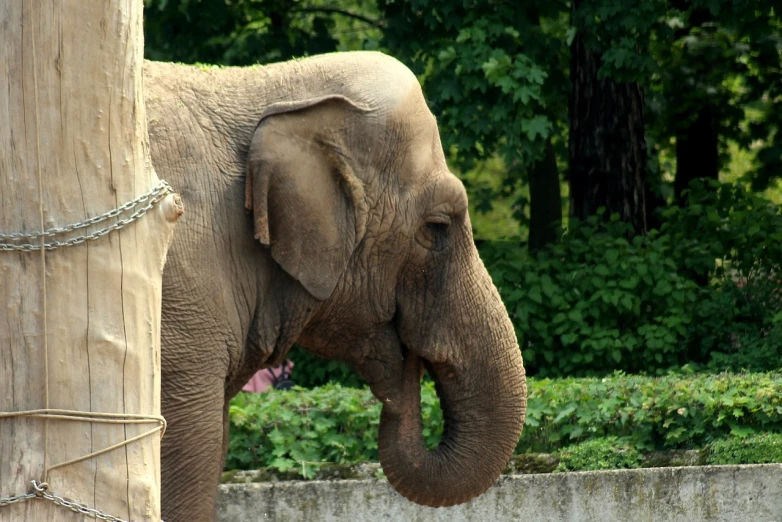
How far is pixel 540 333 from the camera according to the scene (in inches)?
403

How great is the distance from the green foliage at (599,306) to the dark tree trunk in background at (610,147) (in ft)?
2.93

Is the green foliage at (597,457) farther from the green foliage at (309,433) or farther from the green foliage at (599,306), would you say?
the green foliage at (599,306)

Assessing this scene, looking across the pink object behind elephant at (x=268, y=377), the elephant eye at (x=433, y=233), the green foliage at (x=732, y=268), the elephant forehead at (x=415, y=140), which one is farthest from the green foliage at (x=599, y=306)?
the elephant forehead at (x=415, y=140)

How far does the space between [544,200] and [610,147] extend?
1.00 metres

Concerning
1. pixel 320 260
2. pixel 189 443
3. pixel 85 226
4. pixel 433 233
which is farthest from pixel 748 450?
pixel 85 226

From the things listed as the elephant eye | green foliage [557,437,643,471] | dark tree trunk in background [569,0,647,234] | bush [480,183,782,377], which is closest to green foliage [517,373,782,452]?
green foliage [557,437,643,471]

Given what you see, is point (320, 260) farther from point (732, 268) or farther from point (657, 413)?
point (732, 268)

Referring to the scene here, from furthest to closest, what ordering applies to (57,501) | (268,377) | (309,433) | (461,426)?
(268,377) → (309,433) → (461,426) → (57,501)

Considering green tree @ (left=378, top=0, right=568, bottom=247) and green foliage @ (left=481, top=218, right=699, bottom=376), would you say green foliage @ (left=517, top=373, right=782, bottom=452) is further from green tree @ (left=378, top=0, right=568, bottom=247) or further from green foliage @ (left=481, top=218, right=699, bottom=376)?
green tree @ (left=378, top=0, right=568, bottom=247)

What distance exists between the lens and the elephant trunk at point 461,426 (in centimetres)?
578

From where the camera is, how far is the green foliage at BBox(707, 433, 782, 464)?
284 inches

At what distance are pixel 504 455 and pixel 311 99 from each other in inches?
68.0

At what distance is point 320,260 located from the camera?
5320mm

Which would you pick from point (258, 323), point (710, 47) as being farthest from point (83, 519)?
point (710, 47)
